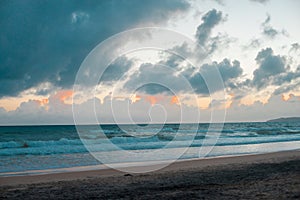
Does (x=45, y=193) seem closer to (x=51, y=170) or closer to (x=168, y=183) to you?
(x=168, y=183)

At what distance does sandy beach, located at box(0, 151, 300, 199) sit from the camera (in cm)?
873

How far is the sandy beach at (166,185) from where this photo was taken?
8.73 meters

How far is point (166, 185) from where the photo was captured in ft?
34.1

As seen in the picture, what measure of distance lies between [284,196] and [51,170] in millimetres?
10629

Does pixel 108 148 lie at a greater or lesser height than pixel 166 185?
greater

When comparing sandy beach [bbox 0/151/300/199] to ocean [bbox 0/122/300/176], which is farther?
ocean [bbox 0/122/300/176]

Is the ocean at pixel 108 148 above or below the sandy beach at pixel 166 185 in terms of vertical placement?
above

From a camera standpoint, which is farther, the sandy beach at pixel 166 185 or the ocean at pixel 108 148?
the ocean at pixel 108 148

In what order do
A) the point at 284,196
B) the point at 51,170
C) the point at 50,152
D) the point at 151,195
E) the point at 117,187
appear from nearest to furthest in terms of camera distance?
1. the point at 284,196
2. the point at 151,195
3. the point at 117,187
4. the point at 51,170
5. the point at 50,152

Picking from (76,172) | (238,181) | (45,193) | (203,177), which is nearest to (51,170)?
(76,172)

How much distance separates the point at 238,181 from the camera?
10.7 meters

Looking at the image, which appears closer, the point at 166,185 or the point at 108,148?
the point at 166,185

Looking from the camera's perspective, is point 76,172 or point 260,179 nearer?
point 260,179

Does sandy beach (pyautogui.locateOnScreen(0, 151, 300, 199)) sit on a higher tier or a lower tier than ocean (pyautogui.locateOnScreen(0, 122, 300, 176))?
lower
